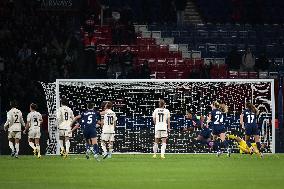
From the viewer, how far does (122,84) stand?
28.5m

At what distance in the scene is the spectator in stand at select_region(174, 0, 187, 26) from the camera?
122 ft

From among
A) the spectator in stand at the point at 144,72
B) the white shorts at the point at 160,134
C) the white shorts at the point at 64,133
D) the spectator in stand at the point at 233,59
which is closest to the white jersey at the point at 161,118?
the white shorts at the point at 160,134

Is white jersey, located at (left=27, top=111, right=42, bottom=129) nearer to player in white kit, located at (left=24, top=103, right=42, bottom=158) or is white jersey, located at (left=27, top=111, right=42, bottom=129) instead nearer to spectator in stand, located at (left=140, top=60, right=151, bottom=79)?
player in white kit, located at (left=24, top=103, right=42, bottom=158)

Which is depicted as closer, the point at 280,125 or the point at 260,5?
the point at 280,125

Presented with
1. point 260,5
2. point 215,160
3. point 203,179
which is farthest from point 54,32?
point 203,179

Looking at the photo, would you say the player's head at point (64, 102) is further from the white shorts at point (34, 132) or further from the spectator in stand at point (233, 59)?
the spectator in stand at point (233, 59)

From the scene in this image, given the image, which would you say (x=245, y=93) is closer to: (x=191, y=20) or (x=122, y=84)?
(x=122, y=84)

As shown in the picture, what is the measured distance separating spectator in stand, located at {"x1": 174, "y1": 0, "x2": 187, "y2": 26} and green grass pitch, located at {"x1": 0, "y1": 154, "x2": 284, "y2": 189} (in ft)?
38.6

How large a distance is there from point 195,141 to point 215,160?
4.50 m

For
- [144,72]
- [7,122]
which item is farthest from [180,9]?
[7,122]

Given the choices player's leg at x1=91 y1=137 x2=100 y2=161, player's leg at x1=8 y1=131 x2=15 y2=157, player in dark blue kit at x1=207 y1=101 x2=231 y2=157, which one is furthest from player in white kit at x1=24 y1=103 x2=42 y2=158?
player in dark blue kit at x1=207 y1=101 x2=231 y2=157

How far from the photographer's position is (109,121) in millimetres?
26078

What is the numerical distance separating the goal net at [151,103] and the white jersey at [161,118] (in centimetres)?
169

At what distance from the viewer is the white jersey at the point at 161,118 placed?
26188 mm
